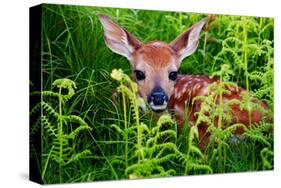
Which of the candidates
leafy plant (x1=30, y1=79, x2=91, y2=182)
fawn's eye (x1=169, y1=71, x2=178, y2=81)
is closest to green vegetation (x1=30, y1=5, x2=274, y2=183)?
leafy plant (x1=30, y1=79, x2=91, y2=182)

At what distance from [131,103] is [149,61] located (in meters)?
0.49

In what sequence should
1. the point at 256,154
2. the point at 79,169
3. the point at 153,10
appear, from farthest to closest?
the point at 256,154
the point at 153,10
the point at 79,169

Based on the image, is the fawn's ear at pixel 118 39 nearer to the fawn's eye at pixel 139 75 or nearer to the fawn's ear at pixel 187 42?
the fawn's eye at pixel 139 75

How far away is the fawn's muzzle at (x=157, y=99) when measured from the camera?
7699 mm

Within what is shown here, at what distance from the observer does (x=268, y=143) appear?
28.0 feet

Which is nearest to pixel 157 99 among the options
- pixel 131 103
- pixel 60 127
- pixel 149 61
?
pixel 131 103

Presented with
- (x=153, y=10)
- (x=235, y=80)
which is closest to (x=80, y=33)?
(x=153, y=10)

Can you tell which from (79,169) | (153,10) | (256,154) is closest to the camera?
(79,169)

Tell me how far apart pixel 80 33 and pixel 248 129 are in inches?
89.7

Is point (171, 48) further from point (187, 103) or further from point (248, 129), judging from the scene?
point (248, 129)

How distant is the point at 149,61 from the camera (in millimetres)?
7770

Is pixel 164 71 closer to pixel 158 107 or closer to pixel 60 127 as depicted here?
pixel 158 107

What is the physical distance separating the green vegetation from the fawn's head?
8cm

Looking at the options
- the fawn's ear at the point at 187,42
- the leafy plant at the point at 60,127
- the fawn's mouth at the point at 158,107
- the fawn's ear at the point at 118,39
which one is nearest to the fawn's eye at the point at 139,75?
the fawn's ear at the point at 118,39
